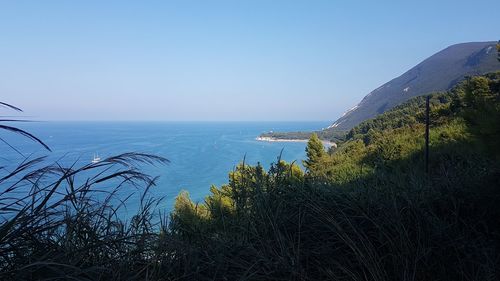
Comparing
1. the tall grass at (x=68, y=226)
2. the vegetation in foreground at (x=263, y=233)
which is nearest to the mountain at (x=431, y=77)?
the vegetation in foreground at (x=263, y=233)

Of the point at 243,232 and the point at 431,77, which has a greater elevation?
the point at 431,77

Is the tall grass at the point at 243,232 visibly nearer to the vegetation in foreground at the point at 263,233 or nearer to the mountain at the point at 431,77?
the vegetation in foreground at the point at 263,233

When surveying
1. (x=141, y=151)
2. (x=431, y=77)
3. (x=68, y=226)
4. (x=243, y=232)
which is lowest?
(x=243, y=232)

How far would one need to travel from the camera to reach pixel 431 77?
11431 centimetres

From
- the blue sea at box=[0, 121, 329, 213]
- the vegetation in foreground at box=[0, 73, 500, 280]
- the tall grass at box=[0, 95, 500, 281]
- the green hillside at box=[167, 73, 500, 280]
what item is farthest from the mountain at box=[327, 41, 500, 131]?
the tall grass at box=[0, 95, 500, 281]

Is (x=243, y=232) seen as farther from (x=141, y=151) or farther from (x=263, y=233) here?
(x=141, y=151)

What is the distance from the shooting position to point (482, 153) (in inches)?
137

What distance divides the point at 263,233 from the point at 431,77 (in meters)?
125

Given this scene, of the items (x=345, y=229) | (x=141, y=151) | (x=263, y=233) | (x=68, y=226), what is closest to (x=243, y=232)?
(x=263, y=233)

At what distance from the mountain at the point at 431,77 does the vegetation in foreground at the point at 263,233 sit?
77493 mm

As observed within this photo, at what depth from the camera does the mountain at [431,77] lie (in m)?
94.4

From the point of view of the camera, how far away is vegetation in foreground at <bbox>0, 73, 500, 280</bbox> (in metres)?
1.59

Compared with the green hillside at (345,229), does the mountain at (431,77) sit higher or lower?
higher

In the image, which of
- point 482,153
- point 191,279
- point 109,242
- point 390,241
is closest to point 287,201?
point 390,241
